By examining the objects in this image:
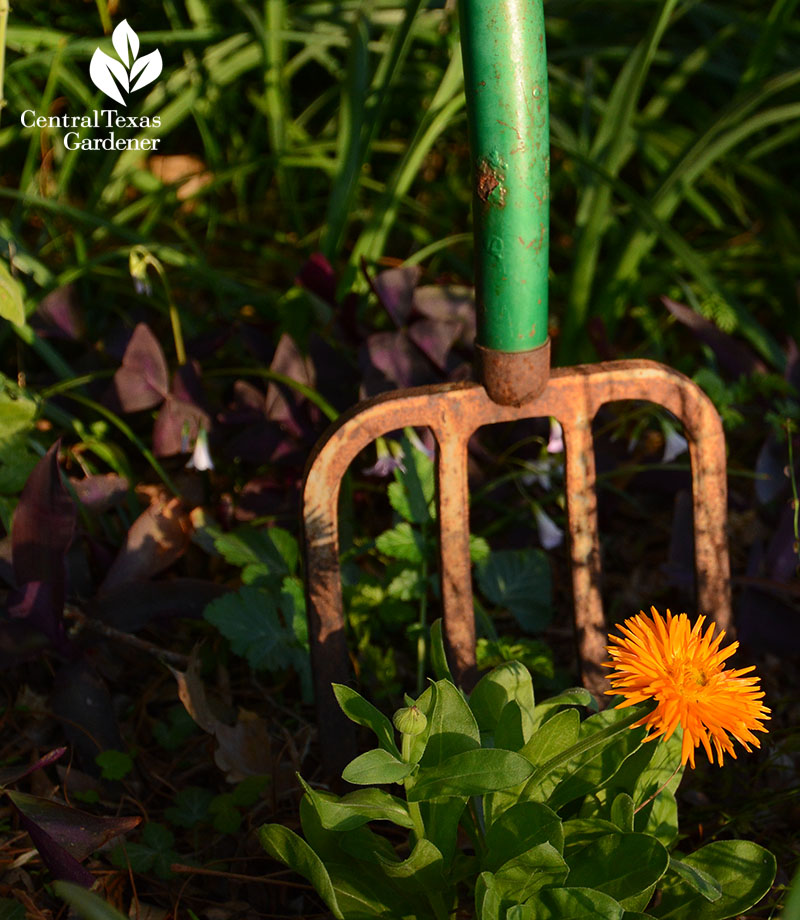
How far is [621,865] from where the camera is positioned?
903 mm

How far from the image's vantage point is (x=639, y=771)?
105 centimetres

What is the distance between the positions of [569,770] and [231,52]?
5.73ft

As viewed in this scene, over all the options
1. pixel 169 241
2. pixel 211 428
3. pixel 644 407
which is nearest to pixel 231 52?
pixel 169 241

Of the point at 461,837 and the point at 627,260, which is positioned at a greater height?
the point at 627,260

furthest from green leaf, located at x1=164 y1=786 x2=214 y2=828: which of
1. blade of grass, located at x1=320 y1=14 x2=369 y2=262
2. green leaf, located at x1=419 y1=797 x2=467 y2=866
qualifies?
blade of grass, located at x1=320 y1=14 x2=369 y2=262

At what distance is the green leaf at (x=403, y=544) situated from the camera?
1317 millimetres

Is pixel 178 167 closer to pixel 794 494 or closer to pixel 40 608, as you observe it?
pixel 40 608

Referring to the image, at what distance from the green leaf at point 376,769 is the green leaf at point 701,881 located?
0.30 metres

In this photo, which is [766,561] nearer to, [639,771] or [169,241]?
[639,771]

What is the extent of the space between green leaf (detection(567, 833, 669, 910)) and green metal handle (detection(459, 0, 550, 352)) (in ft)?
2.03

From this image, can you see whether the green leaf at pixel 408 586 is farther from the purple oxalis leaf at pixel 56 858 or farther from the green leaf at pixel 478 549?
the purple oxalis leaf at pixel 56 858

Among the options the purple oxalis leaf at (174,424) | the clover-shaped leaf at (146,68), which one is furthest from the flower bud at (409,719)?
the clover-shaped leaf at (146,68)

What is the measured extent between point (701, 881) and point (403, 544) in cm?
62

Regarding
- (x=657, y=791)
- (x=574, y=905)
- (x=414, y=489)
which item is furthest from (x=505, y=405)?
(x=574, y=905)
